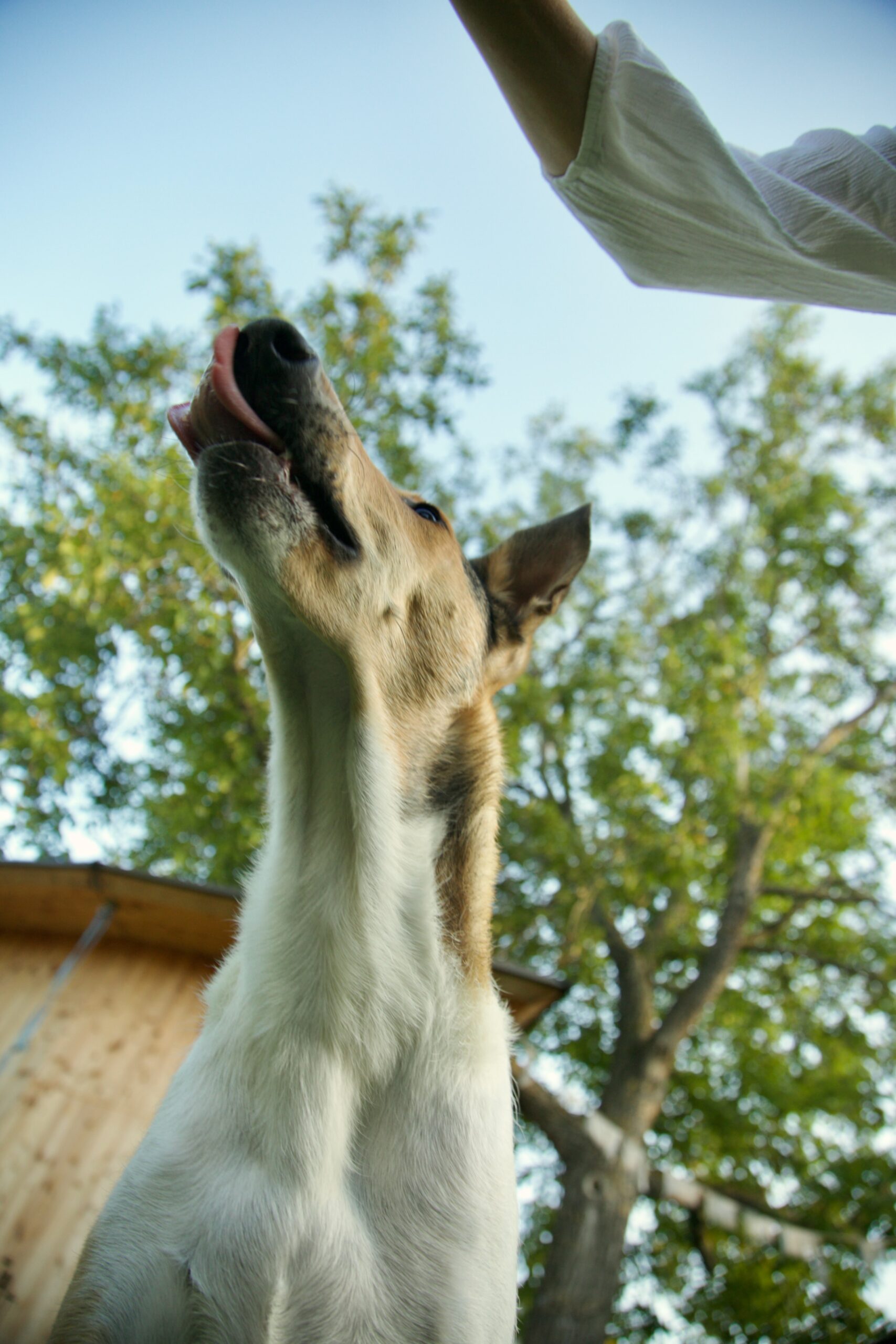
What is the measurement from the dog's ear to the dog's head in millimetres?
514

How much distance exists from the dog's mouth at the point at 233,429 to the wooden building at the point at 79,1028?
4307mm

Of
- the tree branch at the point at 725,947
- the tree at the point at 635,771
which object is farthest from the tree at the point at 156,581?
the tree branch at the point at 725,947

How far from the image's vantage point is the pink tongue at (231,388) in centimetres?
203

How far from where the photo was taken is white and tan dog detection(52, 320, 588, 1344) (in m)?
1.86

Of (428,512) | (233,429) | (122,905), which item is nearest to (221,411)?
(233,429)

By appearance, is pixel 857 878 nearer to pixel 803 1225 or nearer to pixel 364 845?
pixel 803 1225

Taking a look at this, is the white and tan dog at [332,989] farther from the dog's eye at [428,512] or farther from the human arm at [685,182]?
the human arm at [685,182]

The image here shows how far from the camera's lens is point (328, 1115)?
6.66 ft

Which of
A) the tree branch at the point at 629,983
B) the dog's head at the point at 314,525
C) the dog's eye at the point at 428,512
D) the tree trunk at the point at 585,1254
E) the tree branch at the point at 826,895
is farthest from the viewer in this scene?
the tree branch at the point at 826,895

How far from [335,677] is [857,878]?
A: 12.5 meters

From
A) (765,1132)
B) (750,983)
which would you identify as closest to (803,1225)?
(765,1132)

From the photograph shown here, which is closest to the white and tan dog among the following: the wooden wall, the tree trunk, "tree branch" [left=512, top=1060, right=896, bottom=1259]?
the wooden wall

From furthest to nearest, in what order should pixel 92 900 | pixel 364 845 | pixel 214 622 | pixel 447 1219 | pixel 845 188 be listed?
pixel 214 622
pixel 92 900
pixel 364 845
pixel 447 1219
pixel 845 188

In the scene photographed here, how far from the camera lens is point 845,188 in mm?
1737
